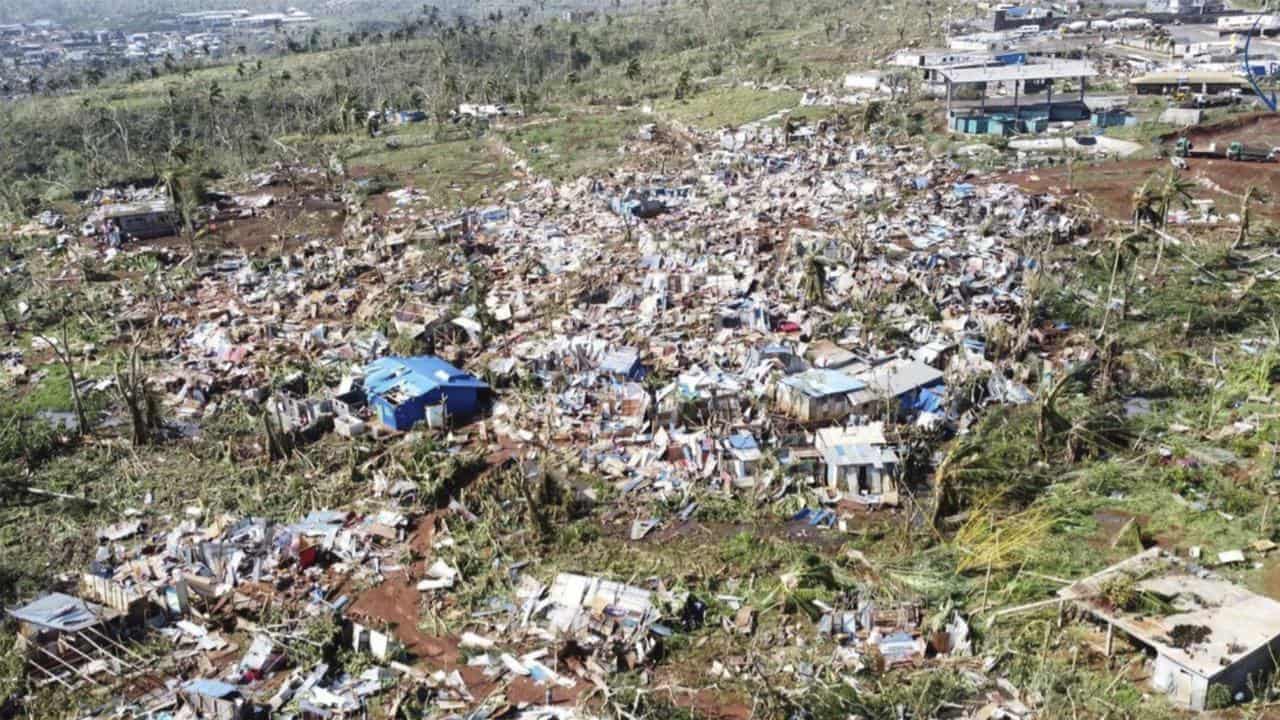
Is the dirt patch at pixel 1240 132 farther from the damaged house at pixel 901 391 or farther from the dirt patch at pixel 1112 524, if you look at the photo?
the dirt patch at pixel 1112 524

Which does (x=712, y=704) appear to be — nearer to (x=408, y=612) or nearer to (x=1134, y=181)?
(x=408, y=612)

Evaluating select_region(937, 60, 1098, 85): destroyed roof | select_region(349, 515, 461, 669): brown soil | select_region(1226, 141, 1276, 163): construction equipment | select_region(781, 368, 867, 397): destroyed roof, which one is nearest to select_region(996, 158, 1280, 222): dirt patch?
select_region(1226, 141, 1276, 163): construction equipment

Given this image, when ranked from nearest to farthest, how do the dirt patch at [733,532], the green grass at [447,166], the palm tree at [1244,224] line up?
the dirt patch at [733,532], the palm tree at [1244,224], the green grass at [447,166]

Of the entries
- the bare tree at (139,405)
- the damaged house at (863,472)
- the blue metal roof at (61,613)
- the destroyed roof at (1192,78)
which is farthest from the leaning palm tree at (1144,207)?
the blue metal roof at (61,613)

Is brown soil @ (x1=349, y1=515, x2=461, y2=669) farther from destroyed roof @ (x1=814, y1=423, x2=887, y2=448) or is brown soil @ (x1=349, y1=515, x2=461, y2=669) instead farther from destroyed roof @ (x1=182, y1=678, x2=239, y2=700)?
destroyed roof @ (x1=814, y1=423, x2=887, y2=448)

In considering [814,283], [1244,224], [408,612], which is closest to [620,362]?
[814,283]

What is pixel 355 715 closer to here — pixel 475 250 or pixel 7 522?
pixel 7 522

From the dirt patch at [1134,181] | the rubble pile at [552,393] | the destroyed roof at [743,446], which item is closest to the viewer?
the rubble pile at [552,393]

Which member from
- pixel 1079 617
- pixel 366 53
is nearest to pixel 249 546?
pixel 1079 617

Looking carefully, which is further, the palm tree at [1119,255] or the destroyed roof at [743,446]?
the palm tree at [1119,255]
